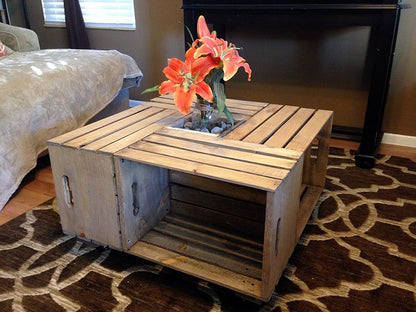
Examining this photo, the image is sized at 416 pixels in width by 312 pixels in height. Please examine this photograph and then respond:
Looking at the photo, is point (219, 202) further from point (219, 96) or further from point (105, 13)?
point (105, 13)

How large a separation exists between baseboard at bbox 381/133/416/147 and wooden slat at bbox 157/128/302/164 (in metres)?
1.56

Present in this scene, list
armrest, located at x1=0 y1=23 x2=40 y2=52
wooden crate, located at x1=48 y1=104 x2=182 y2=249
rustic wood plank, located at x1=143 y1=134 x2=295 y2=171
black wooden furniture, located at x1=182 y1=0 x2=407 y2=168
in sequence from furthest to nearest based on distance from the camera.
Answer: armrest, located at x1=0 y1=23 x2=40 y2=52
black wooden furniture, located at x1=182 y1=0 x2=407 y2=168
wooden crate, located at x1=48 y1=104 x2=182 y2=249
rustic wood plank, located at x1=143 y1=134 x2=295 y2=171

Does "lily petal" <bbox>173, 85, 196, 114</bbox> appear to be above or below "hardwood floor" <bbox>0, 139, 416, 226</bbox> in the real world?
above

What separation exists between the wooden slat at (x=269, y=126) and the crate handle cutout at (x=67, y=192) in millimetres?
643

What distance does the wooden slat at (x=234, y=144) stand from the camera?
1196 mm

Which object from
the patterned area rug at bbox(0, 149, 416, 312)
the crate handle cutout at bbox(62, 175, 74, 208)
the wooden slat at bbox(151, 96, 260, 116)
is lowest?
the patterned area rug at bbox(0, 149, 416, 312)

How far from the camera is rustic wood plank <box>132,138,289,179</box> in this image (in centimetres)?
108

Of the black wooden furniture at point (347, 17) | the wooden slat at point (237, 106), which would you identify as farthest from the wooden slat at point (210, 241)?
the black wooden furniture at point (347, 17)

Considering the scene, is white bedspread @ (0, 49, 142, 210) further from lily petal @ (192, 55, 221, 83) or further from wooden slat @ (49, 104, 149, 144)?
lily petal @ (192, 55, 221, 83)

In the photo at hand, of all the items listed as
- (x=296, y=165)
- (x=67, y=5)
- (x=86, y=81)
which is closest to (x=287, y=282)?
(x=296, y=165)

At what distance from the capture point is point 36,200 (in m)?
1.78

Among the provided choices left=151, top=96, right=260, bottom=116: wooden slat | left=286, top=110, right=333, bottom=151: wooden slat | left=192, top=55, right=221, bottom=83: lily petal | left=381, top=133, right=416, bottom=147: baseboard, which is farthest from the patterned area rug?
left=381, top=133, right=416, bottom=147: baseboard

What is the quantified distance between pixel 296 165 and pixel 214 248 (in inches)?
16.8

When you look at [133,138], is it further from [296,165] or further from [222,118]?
[296,165]
